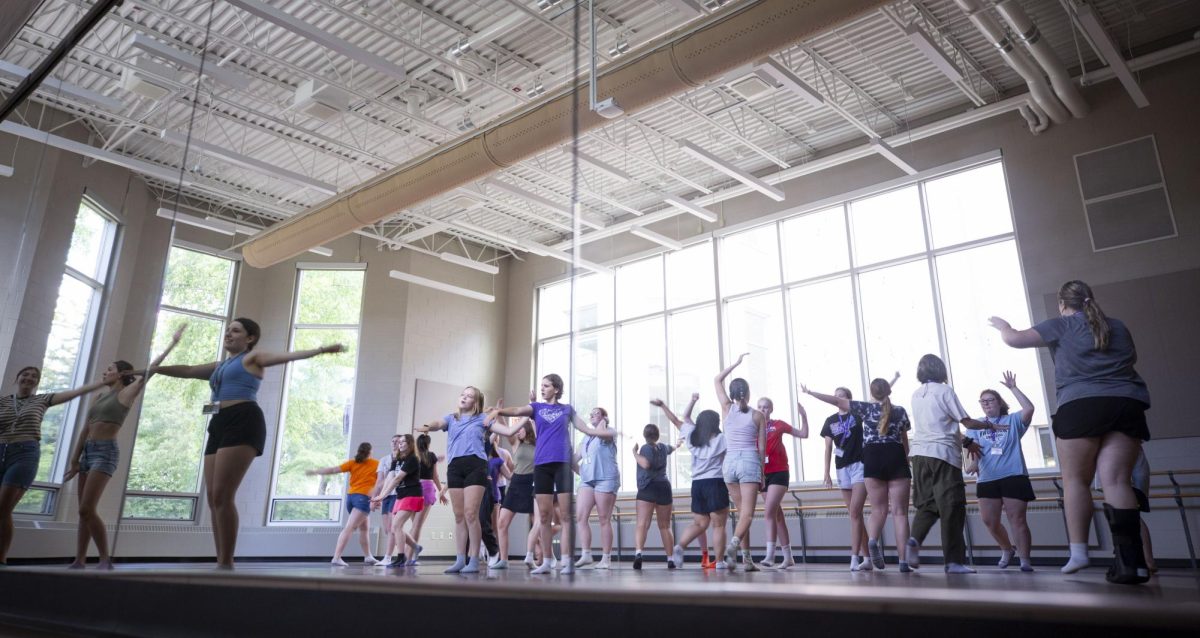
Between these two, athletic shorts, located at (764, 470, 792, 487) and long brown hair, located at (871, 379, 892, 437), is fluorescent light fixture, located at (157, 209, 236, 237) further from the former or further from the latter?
athletic shorts, located at (764, 470, 792, 487)

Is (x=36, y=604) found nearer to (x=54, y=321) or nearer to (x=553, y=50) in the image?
(x=54, y=321)

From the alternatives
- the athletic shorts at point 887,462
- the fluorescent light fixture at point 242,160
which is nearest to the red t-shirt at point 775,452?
the athletic shorts at point 887,462

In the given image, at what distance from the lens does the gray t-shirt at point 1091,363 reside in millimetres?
3457

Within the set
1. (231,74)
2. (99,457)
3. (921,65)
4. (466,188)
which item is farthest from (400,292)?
(99,457)

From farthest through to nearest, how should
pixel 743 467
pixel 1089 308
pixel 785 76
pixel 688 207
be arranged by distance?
A: pixel 688 207 → pixel 785 76 → pixel 743 467 → pixel 1089 308

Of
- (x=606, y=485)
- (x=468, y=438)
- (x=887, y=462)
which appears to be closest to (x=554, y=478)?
(x=468, y=438)

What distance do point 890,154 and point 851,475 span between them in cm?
543

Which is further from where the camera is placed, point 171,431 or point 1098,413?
point 171,431

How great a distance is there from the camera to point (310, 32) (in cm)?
722

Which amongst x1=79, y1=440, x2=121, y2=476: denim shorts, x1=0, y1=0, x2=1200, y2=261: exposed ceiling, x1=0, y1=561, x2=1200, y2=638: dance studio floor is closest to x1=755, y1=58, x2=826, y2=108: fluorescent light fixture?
x1=0, y1=0, x2=1200, y2=261: exposed ceiling

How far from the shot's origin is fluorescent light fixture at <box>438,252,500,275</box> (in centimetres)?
1400

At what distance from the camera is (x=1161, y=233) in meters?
9.20

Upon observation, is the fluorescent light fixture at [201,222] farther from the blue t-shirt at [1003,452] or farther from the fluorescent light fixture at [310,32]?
the blue t-shirt at [1003,452]

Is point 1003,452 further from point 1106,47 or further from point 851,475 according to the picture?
point 1106,47
